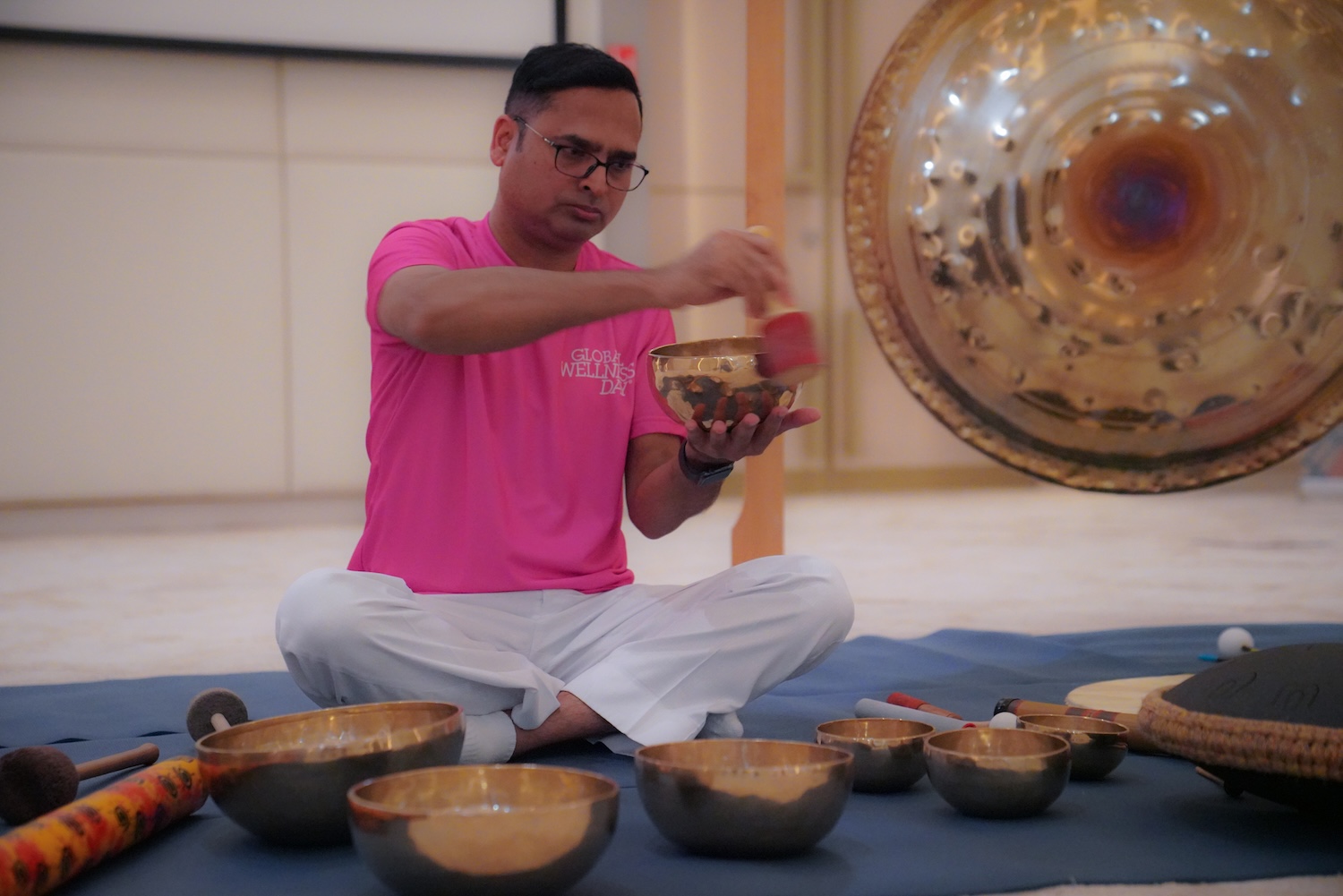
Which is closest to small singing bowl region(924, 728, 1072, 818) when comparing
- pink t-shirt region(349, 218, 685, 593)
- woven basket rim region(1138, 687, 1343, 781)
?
woven basket rim region(1138, 687, 1343, 781)

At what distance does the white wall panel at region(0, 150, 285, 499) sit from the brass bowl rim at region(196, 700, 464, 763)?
12.5 ft

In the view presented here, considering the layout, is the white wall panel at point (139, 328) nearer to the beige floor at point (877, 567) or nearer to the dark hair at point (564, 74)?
the beige floor at point (877, 567)

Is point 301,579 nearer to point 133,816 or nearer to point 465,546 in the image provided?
point 465,546

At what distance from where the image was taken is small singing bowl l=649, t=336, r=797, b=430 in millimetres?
1366

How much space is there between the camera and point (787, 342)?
4.36 feet

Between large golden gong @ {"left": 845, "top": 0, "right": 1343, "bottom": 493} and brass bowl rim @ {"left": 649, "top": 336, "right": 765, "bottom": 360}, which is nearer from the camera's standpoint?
brass bowl rim @ {"left": 649, "top": 336, "right": 765, "bottom": 360}

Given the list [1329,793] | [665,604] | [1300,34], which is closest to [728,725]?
[665,604]

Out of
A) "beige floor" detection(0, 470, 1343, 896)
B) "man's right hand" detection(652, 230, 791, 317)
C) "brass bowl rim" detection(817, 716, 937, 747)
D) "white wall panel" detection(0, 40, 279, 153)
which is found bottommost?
"beige floor" detection(0, 470, 1343, 896)

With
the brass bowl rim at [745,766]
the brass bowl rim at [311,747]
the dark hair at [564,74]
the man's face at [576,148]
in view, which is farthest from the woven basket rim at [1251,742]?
the dark hair at [564,74]

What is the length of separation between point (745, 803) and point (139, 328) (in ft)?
13.6

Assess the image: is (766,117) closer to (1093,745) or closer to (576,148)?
(576,148)

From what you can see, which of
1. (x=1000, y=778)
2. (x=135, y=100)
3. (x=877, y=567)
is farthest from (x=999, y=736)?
(x=135, y=100)

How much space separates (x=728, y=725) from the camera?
1.57 metres

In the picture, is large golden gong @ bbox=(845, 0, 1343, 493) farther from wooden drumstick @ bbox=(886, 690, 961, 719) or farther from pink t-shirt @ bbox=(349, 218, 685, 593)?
pink t-shirt @ bbox=(349, 218, 685, 593)
